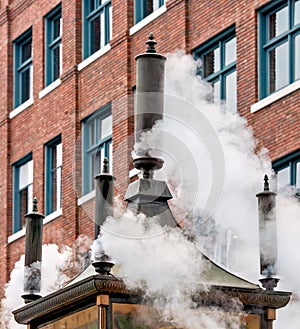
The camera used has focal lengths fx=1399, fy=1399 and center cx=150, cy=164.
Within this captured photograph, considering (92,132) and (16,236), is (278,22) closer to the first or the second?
(92,132)

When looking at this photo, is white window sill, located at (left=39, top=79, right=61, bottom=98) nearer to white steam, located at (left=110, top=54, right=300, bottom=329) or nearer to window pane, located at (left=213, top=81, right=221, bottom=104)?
white steam, located at (left=110, top=54, right=300, bottom=329)

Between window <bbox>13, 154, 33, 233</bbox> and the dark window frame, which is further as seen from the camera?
the dark window frame

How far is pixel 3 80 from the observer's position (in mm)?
35875

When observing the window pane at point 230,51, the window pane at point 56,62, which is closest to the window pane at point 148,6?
the window pane at point 230,51

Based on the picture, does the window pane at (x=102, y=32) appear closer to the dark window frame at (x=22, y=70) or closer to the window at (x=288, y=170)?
the dark window frame at (x=22, y=70)

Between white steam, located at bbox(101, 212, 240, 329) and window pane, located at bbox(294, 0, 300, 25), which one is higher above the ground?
window pane, located at bbox(294, 0, 300, 25)

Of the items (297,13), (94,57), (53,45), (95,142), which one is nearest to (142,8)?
(94,57)

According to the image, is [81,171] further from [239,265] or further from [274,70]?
[239,265]

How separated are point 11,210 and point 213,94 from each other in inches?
431

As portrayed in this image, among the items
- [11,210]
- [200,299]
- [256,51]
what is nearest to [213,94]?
[256,51]

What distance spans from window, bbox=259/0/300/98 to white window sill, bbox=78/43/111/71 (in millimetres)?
6812

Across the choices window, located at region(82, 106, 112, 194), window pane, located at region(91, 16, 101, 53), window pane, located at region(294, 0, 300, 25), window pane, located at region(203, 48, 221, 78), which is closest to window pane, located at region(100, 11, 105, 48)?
window pane, located at region(91, 16, 101, 53)

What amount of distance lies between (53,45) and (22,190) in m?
3.69

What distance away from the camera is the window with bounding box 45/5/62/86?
33500 mm
